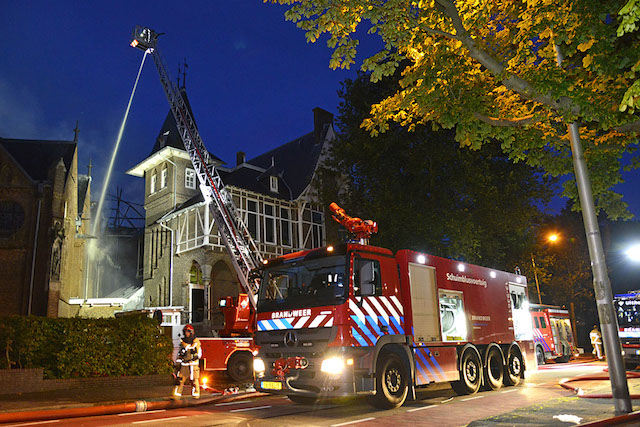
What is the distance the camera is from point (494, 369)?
12219 millimetres

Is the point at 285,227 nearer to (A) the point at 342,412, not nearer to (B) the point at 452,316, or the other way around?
(B) the point at 452,316

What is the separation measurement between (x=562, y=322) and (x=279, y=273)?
2283 centimetres

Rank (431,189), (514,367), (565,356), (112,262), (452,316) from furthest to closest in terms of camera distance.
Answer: (112,262) < (565,356) < (431,189) < (514,367) < (452,316)

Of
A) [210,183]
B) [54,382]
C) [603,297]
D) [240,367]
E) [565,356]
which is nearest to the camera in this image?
[603,297]

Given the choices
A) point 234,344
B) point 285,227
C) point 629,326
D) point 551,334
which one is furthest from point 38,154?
point 629,326

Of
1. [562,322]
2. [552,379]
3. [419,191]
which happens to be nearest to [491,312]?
[552,379]

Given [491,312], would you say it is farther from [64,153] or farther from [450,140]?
[64,153]

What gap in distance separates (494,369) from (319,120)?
2784 cm

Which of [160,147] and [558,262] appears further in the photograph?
[558,262]

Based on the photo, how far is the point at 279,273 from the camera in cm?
987

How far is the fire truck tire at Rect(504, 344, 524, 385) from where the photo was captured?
494 inches

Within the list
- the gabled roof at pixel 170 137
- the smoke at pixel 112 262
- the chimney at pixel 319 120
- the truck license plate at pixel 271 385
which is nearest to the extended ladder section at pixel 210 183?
the gabled roof at pixel 170 137

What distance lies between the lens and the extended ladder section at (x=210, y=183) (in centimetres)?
2444

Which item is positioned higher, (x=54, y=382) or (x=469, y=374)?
(x=54, y=382)
